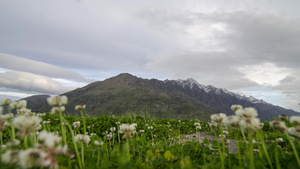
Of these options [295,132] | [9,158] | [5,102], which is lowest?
[9,158]

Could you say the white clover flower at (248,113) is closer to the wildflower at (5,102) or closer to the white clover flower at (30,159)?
the white clover flower at (30,159)

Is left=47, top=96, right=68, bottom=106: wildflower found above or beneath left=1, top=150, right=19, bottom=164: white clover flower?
above

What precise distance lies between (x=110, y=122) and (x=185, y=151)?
5.41m

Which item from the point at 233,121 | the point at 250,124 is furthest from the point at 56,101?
the point at 250,124

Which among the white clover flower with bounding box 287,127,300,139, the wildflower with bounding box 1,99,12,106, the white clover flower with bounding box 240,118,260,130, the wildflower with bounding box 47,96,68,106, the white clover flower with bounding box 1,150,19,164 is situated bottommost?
the white clover flower with bounding box 1,150,19,164

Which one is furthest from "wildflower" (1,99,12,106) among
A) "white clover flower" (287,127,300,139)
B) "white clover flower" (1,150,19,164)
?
"white clover flower" (287,127,300,139)

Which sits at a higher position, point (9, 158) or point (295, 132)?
point (295, 132)

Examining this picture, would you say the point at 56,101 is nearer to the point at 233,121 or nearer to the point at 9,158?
the point at 9,158

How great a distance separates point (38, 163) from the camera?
1.31 meters

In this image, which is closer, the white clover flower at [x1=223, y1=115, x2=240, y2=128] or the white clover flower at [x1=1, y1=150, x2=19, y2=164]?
the white clover flower at [x1=1, y1=150, x2=19, y2=164]

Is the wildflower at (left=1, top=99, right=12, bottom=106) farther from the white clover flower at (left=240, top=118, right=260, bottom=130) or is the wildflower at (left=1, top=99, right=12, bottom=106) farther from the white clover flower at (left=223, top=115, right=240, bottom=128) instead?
the white clover flower at (left=240, top=118, right=260, bottom=130)

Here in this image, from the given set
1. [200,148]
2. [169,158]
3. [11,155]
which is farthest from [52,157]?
[200,148]

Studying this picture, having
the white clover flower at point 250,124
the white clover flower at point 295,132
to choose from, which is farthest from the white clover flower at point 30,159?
the white clover flower at point 295,132

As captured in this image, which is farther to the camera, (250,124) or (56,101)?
(56,101)
